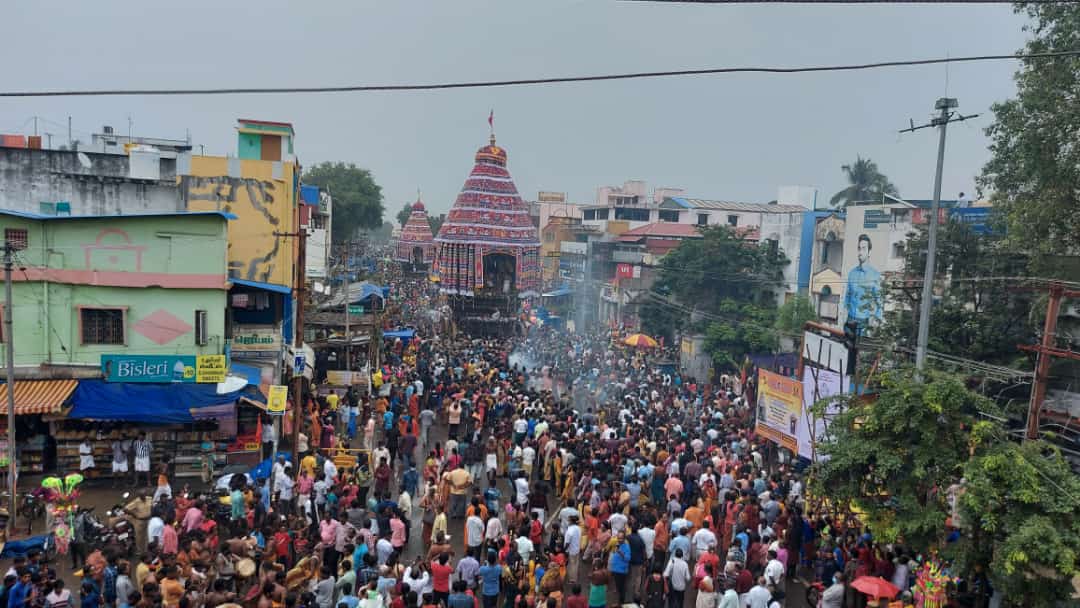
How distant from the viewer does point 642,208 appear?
62.2m

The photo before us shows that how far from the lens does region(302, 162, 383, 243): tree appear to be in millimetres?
62906

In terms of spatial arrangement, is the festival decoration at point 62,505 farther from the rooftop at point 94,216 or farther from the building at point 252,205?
the building at point 252,205

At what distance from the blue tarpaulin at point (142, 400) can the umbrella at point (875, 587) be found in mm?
12191

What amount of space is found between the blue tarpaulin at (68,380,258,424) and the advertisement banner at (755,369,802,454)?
11.0m

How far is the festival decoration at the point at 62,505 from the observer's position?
11.4 m

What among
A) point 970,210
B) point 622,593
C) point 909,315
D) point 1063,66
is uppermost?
point 1063,66

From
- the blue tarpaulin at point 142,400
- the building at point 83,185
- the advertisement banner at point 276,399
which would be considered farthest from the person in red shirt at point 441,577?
the building at point 83,185

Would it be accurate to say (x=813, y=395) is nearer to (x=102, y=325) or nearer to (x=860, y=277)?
(x=102, y=325)

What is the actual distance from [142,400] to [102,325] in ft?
6.73

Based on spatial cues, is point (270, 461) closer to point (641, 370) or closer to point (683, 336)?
point (641, 370)

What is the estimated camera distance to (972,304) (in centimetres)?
2178

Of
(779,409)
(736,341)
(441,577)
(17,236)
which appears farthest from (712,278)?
(441,577)

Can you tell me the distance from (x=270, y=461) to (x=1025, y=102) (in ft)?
53.4

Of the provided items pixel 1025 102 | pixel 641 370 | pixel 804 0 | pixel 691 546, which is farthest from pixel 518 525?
pixel 641 370
